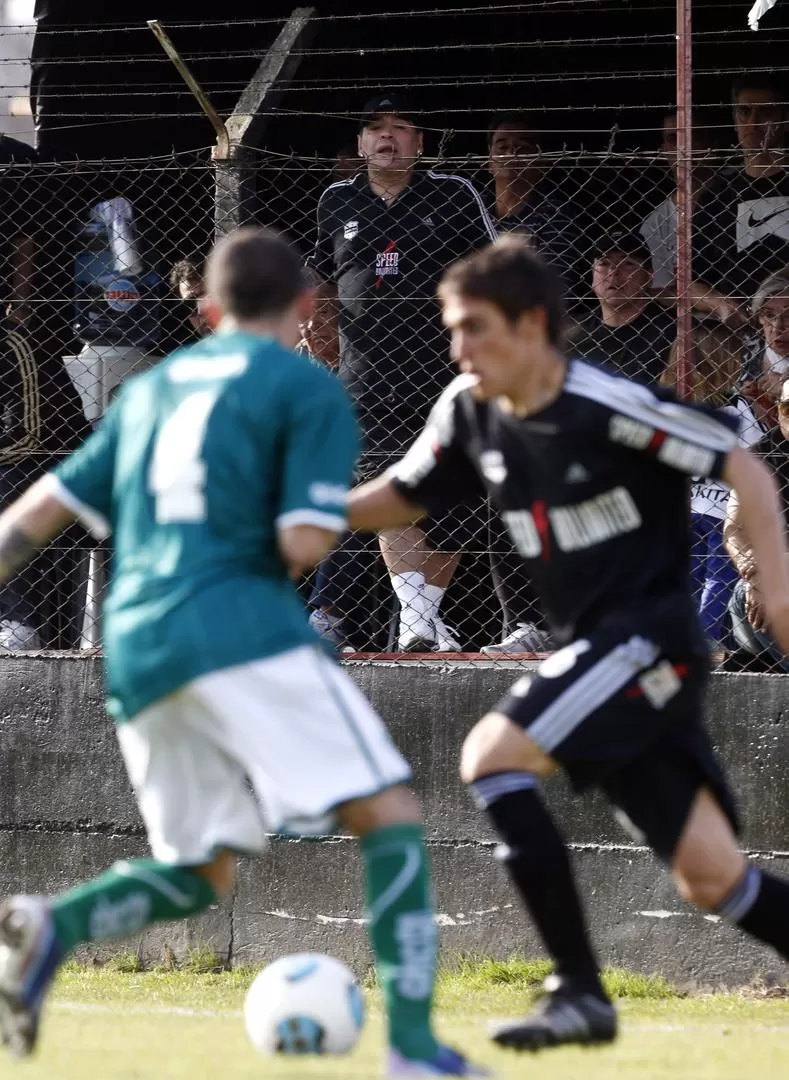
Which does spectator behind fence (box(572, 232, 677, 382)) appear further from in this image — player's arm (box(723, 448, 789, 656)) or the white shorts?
the white shorts

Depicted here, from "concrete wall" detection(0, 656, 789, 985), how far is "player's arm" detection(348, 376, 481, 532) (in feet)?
7.73

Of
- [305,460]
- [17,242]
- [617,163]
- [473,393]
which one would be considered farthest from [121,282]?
[305,460]

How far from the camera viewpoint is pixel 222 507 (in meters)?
3.86

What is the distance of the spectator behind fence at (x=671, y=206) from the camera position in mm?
7055

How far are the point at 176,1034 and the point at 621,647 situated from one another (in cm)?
168

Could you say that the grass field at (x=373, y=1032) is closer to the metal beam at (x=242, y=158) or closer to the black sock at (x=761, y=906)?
the black sock at (x=761, y=906)

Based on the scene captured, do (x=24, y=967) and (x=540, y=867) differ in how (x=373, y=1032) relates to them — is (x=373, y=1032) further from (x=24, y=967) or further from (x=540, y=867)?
(x=24, y=967)

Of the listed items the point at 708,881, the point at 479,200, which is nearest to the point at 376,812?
the point at 708,881

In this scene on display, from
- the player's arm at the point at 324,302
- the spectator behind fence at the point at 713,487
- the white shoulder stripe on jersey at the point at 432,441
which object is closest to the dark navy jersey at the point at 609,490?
the white shoulder stripe on jersey at the point at 432,441

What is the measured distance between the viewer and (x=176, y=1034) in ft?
15.6

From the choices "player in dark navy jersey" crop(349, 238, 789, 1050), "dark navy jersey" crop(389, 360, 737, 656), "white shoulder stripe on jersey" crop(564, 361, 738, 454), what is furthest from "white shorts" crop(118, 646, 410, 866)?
"white shoulder stripe on jersey" crop(564, 361, 738, 454)

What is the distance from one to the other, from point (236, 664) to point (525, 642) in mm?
3367

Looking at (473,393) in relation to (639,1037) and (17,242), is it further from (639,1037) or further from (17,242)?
(17,242)

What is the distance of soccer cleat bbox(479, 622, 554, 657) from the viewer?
275 inches
